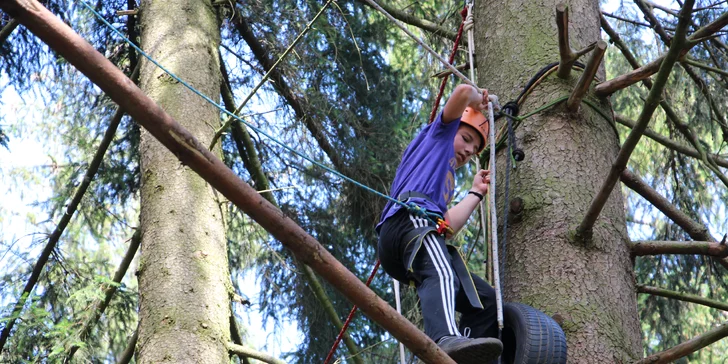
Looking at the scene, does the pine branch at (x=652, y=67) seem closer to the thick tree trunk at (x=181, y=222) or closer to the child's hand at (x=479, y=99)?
the child's hand at (x=479, y=99)

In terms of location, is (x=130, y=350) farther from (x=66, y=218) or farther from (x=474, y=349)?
(x=474, y=349)

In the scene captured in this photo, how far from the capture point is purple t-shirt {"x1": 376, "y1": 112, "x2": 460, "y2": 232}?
3.07 metres

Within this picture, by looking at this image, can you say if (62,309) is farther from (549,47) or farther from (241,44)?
(549,47)

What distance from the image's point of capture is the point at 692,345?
2.48m

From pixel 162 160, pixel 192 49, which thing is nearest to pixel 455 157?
pixel 162 160

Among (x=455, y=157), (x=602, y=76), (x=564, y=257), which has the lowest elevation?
(x=564, y=257)

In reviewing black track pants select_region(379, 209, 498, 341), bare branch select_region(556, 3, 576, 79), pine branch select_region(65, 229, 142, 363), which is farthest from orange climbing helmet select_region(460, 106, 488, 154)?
pine branch select_region(65, 229, 142, 363)

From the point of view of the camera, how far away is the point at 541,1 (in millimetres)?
3404

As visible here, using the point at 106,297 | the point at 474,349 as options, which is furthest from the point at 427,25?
the point at 474,349

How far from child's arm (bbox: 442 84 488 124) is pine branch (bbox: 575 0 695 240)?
0.59 meters

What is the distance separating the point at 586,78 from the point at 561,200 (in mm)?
426

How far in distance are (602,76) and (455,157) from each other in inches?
26.9

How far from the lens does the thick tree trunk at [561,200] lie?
8.87 ft

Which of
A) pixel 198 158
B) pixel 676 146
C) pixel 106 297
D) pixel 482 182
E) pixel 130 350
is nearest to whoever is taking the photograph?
pixel 198 158
